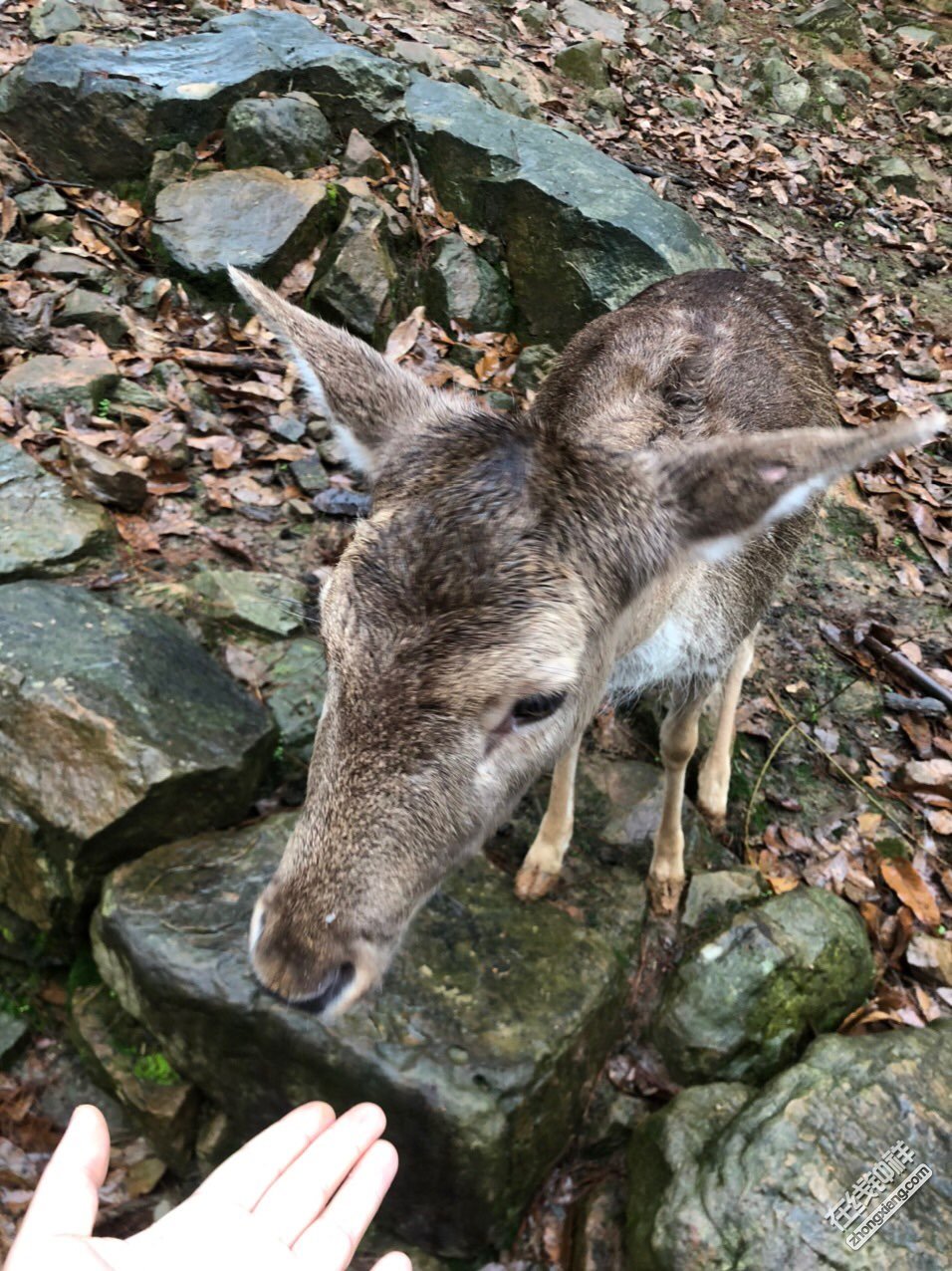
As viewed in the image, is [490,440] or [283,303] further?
[283,303]

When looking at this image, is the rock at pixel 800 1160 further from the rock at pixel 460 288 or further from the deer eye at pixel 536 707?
the rock at pixel 460 288

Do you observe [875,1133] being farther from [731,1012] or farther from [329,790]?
[329,790]

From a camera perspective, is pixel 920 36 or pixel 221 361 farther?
pixel 920 36

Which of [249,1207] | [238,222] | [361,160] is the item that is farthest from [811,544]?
[249,1207]

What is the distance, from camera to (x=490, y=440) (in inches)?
105

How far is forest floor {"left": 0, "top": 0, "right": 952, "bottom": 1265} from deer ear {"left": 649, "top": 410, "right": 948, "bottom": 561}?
2.38 m

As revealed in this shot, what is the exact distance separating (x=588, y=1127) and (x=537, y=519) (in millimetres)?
2734

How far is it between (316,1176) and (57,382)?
461 cm

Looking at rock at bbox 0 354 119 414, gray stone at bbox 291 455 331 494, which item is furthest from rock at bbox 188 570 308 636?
rock at bbox 0 354 119 414

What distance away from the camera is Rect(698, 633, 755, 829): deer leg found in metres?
4.64

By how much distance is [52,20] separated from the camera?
7.75m

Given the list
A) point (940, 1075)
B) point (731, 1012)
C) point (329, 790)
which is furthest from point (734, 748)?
point (329, 790)

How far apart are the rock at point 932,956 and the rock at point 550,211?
532 centimetres

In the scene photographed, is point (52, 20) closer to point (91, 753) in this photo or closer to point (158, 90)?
point (158, 90)
